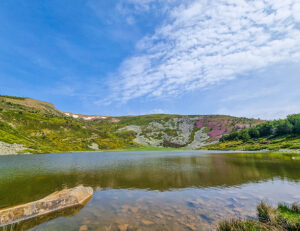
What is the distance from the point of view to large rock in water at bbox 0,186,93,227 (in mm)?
12609

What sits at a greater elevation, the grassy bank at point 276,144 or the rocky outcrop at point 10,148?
the rocky outcrop at point 10,148

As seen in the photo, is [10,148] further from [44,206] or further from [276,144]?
[276,144]

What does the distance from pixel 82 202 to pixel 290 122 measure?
177556mm

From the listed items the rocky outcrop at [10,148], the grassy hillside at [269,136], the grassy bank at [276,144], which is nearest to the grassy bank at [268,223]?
the grassy bank at [276,144]

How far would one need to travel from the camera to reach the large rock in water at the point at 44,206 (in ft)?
41.4

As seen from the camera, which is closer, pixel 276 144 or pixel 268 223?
pixel 268 223

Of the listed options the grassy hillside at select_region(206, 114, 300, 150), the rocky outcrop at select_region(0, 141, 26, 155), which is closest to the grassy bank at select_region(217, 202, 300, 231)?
the rocky outcrop at select_region(0, 141, 26, 155)

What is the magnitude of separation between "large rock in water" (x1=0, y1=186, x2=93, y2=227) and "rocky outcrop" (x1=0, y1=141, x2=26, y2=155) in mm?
111319

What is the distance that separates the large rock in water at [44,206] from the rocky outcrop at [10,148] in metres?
111

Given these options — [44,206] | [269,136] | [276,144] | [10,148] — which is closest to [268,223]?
[44,206]

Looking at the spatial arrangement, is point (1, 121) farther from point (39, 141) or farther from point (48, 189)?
point (48, 189)

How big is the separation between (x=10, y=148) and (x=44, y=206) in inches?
4778

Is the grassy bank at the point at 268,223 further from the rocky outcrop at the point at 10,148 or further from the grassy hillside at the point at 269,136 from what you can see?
the grassy hillside at the point at 269,136

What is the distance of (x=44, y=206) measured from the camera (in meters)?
14.6
